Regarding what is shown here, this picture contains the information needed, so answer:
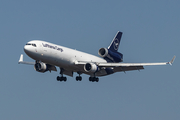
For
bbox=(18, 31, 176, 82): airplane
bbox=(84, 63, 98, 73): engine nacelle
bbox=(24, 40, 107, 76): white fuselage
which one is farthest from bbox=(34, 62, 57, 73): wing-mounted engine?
bbox=(84, 63, 98, 73): engine nacelle

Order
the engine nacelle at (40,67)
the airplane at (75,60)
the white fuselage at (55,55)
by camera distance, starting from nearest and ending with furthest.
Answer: the white fuselage at (55,55), the airplane at (75,60), the engine nacelle at (40,67)

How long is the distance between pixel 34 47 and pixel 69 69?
9.51 meters

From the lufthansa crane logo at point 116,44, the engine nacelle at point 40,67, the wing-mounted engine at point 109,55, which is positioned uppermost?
the lufthansa crane logo at point 116,44

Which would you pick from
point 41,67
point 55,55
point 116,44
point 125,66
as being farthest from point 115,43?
point 55,55

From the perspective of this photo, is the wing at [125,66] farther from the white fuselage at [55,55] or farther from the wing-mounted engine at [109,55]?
the white fuselage at [55,55]

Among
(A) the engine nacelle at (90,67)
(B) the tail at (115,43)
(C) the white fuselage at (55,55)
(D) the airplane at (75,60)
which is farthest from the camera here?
(B) the tail at (115,43)

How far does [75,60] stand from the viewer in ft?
203

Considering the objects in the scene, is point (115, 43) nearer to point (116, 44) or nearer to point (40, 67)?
point (116, 44)

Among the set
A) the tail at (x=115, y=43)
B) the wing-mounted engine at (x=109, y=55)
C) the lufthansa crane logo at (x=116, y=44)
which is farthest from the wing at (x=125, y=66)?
the lufthansa crane logo at (x=116, y=44)

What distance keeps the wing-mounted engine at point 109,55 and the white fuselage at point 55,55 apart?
17.6 feet

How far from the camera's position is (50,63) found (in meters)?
58.9

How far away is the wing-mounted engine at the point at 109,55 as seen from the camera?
6870 centimetres

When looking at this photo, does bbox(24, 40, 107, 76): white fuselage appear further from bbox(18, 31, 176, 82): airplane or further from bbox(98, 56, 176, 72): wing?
bbox(98, 56, 176, 72): wing

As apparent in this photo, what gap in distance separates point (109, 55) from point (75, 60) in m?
9.64
